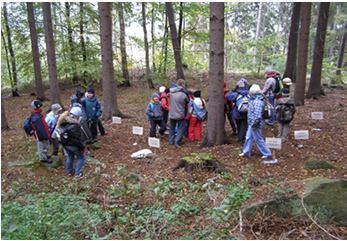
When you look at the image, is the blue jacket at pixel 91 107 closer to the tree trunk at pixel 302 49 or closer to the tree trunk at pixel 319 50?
the tree trunk at pixel 302 49

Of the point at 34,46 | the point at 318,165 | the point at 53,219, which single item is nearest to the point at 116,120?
the point at 53,219

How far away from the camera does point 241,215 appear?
4.80 m

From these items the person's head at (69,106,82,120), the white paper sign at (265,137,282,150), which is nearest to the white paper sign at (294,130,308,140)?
the white paper sign at (265,137,282,150)

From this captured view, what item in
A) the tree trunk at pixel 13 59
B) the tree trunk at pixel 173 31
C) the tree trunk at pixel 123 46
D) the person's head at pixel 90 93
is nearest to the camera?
the person's head at pixel 90 93

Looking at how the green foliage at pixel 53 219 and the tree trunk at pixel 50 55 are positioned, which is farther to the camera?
the tree trunk at pixel 50 55

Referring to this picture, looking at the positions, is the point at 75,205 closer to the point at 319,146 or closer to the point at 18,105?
the point at 319,146

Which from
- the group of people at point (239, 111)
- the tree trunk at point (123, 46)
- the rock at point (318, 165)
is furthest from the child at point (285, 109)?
the tree trunk at point (123, 46)

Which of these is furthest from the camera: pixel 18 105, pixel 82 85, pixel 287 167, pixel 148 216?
pixel 82 85

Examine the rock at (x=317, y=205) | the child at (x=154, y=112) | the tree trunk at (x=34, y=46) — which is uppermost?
the tree trunk at (x=34, y=46)

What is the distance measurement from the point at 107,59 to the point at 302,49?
6908 mm

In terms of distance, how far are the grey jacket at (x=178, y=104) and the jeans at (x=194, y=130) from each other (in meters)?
0.45

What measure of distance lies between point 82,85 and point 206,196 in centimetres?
1608

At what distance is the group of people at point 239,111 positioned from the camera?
7477 mm

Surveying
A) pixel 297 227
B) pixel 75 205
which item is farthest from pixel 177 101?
pixel 297 227
